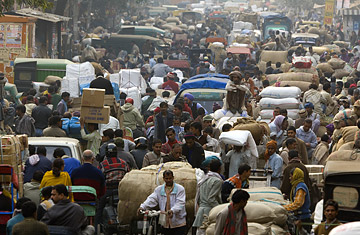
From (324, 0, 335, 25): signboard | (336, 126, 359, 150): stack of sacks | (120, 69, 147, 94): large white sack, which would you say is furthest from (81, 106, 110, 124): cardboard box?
(324, 0, 335, 25): signboard

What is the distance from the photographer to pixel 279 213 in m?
10.2

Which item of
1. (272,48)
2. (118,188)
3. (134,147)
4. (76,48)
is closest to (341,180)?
(118,188)

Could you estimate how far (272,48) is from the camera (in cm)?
3709

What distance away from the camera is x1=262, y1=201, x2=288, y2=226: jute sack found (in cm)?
1015

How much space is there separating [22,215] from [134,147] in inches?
206

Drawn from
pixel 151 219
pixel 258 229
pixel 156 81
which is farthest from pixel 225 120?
pixel 156 81

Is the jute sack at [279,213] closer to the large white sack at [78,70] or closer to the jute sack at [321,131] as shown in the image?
the jute sack at [321,131]

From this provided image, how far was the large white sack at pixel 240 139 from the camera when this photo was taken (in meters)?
13.0

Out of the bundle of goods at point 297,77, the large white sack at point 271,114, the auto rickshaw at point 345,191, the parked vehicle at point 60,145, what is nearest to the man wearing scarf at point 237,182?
the auto rickshaw at point 345,191

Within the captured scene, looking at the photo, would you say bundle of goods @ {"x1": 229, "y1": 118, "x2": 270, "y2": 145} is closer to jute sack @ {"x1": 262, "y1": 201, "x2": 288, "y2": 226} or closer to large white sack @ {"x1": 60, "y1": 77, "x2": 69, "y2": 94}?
jute sack @ {"x1": 262, "y1": 201, "x2": 288, "y2": 226}

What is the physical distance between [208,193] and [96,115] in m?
4.95

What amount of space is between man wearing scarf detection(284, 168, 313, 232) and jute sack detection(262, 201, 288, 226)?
0.67m

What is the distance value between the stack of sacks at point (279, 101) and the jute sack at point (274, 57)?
13.3 meters

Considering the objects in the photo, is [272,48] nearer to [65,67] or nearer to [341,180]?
[65,67]
